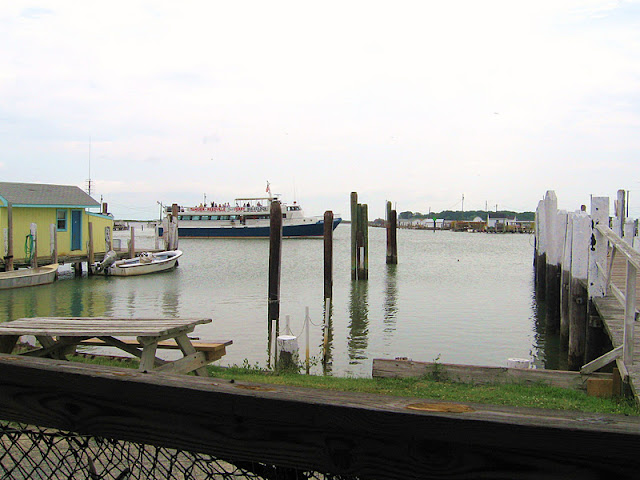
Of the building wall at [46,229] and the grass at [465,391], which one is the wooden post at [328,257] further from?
the building wall at [46,229]

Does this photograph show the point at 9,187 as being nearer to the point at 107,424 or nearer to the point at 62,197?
the point at 62,197

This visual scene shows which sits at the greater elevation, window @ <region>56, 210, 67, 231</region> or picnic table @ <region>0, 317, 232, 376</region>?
window @ <region>56, 210, 67, 231</region>

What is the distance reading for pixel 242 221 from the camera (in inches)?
2837

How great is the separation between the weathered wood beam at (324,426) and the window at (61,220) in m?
29.2

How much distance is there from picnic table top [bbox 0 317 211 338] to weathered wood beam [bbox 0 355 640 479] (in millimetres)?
3677

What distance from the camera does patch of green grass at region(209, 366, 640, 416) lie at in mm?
6344

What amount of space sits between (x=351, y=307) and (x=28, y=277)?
45.4 ft

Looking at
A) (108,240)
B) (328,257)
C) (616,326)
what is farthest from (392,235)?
(616,326)

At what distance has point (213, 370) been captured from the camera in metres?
9.12

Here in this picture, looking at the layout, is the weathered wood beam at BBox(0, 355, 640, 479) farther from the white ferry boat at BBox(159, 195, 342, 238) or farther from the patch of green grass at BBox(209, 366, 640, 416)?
the white ferry boat at BBox(159, 195, 342, 238)

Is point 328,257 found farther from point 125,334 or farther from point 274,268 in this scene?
point 125,334

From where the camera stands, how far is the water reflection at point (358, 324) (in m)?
12.9

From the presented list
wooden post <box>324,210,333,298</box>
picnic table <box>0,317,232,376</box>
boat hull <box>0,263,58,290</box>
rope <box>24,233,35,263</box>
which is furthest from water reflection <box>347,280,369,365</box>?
rope <box>24,233,35,263</box>

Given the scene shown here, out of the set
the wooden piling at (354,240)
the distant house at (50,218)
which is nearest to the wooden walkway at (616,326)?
the wooden piling at (354,240)
